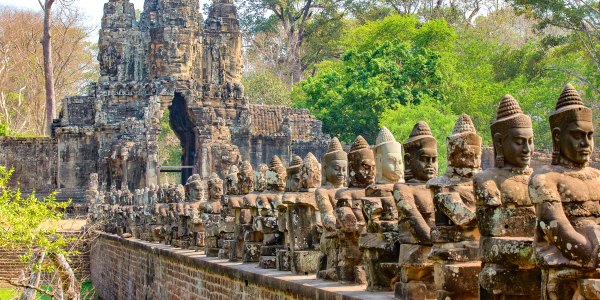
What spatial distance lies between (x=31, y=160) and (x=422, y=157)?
34.9m

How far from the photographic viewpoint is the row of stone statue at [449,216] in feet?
19.4

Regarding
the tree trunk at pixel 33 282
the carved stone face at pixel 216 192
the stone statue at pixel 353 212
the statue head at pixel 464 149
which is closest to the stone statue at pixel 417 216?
the statue head at pixel 464 149

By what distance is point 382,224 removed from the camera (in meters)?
8.85

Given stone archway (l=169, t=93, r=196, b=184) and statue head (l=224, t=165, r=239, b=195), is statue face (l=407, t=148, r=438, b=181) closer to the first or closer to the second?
statue head (l=224, t=165, r=239, b=195)

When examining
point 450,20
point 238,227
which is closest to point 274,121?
point 450,20

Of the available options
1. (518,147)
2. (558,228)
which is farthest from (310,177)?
(558,228)

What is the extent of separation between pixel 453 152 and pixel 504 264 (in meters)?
1.49

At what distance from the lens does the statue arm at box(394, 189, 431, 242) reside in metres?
8.01

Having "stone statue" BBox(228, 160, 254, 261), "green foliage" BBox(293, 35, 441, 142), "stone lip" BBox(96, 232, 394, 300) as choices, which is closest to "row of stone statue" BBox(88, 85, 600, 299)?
"stone lip" BBox(96, 232, 394, 300)

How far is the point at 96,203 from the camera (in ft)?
107

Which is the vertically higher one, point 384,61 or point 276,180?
point 384,61

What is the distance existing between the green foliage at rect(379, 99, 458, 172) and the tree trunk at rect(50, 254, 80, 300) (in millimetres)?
16405

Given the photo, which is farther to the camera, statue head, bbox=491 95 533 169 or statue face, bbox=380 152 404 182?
statue face, bbox=380 152 404 182

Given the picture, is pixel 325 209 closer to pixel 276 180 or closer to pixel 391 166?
pixel 391 166
